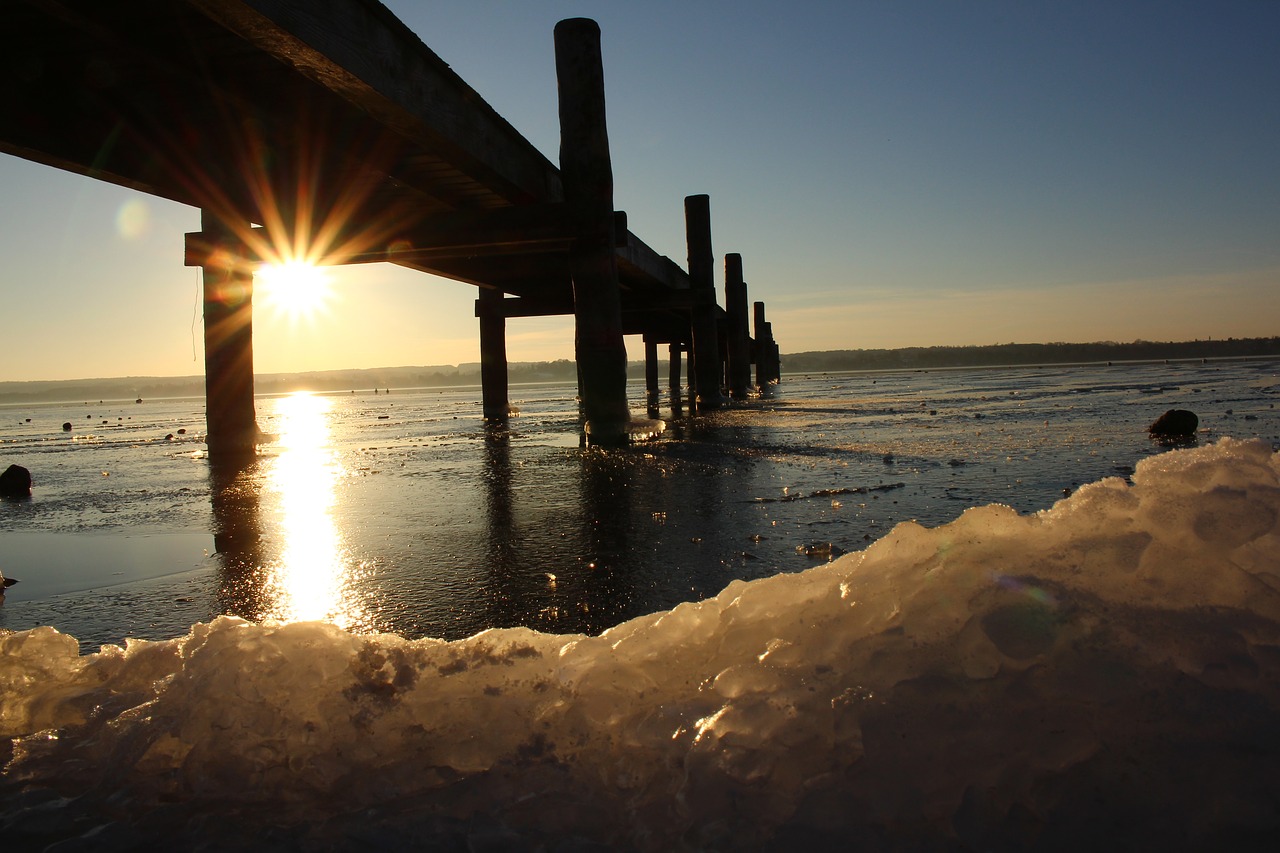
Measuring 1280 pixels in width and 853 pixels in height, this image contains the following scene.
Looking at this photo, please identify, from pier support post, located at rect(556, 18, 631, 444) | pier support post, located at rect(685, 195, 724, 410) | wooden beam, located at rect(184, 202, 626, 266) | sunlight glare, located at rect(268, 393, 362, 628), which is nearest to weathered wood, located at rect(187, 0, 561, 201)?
wooden beam, located at rect(184, 202, 626, 266)

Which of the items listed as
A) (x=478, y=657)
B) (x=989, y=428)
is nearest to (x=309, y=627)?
(x=478, y=657)

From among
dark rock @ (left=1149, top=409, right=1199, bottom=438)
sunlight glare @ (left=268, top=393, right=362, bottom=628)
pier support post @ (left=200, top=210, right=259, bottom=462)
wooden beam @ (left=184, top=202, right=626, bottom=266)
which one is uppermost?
wooden beam @ (left=184, top=202, right=626, bottom=266)

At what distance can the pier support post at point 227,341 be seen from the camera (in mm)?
9208

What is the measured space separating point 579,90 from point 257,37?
4531 millimetres

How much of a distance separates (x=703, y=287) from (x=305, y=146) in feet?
36.9

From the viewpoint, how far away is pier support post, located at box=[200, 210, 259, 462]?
363 inches

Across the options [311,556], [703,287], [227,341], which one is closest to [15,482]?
[227,341]

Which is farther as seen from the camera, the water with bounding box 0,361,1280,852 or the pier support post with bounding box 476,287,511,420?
the pier support post with bounding box 476,287,511,420

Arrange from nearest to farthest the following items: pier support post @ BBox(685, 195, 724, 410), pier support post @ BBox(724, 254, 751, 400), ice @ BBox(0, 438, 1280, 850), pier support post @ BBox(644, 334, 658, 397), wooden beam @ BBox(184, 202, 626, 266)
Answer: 1. ice @ BBox(0, 438, 1280, 850)
2. wooden beam @ BBox(184, 202, 626, 266)
3. pier support post @ BBox(685, 195, 724, 410)
4. pier support post @ BBox(724, 254, 751, 400)
5. pier support post @ BBox(644, 334, 658, 397)

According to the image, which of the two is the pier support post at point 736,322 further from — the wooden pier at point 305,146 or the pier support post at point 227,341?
the pier support post at point 227,341

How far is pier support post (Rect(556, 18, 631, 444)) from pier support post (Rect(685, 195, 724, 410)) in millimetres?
7769

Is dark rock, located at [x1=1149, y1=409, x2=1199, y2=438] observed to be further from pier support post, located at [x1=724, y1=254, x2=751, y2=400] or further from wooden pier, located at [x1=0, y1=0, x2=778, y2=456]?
pier support post, located at [x1=724, y1=254, x2=751, y2=400]

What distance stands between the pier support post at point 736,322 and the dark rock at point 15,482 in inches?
725

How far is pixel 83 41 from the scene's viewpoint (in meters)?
4.98
